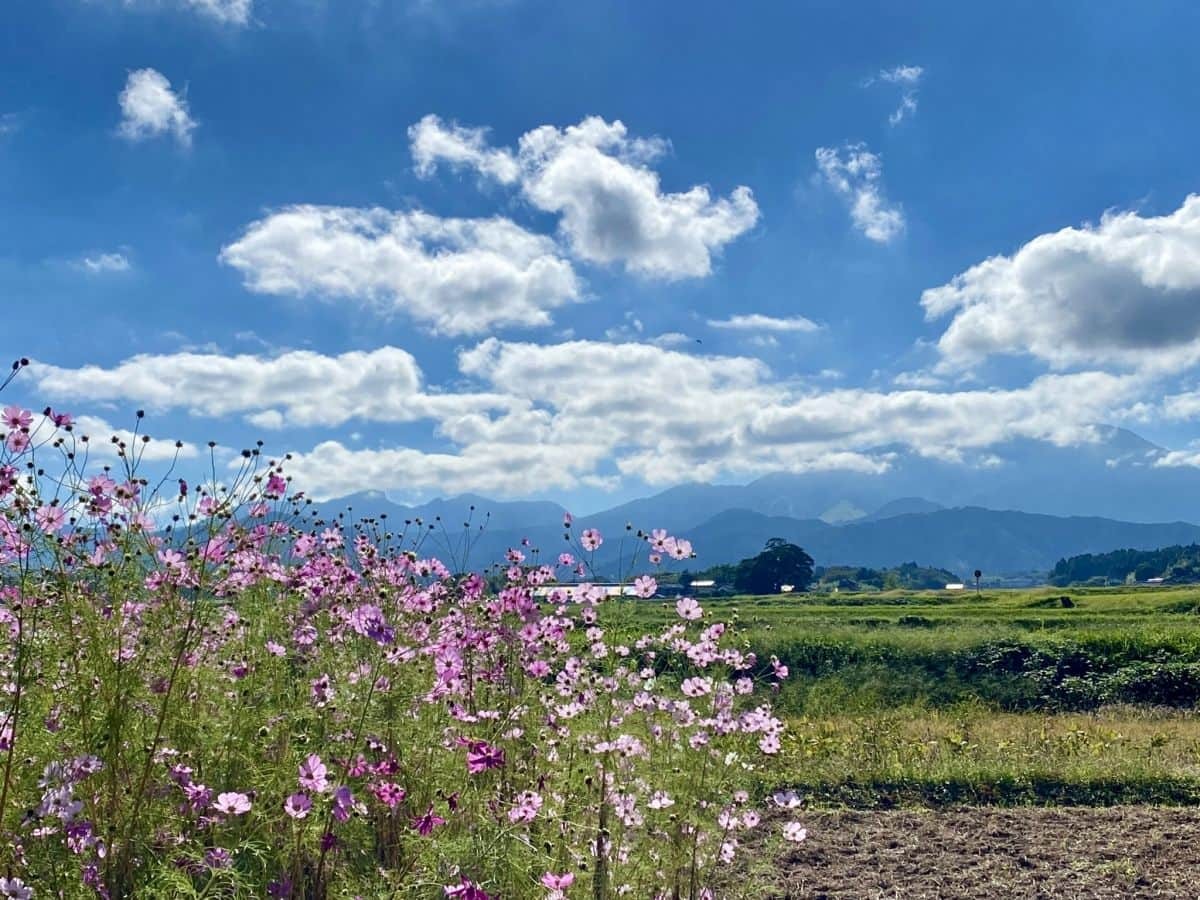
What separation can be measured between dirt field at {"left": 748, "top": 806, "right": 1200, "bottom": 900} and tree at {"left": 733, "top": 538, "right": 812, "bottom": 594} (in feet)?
208

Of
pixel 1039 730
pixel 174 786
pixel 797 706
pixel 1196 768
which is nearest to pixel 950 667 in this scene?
pixel 797 706

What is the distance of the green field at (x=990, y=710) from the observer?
8.45 metres

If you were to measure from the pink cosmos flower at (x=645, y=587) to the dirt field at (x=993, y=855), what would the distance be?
1925 millimetres

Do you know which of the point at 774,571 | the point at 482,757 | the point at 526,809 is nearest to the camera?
the point at 482,757

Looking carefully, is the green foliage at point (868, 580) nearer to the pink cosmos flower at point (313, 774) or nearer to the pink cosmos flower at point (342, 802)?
the pink cosmos flower at point (342, 802)

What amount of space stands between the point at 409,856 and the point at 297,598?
1.35 meters

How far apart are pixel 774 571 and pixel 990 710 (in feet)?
180

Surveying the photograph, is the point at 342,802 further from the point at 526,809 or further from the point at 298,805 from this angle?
the point at 526,809

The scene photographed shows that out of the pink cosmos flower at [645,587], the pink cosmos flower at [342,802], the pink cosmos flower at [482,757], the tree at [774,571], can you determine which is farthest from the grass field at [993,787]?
the tree at [774,571]

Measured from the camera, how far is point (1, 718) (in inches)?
125

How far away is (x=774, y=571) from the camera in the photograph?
2783 inches

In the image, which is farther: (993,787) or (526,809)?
(993,787)

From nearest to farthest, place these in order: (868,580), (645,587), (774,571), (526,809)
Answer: (526,809), (645,587), (774,571), (868,580)

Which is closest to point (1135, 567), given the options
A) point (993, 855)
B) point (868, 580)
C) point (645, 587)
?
point (868, 580)
